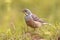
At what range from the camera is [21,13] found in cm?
1698

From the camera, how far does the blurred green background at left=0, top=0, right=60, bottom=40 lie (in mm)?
12984

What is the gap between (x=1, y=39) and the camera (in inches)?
480

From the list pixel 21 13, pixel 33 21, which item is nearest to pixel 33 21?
pixel 33 21

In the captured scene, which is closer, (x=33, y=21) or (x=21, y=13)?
(x=33, y=21)

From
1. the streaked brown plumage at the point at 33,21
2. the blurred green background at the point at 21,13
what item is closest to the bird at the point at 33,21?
the streaked brown plumage at the point at 33,21

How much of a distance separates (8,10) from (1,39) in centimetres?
523

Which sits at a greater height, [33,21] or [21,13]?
[21,13]

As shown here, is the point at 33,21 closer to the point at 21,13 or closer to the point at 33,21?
the point at 33,21

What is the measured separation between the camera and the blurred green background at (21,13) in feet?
42.6

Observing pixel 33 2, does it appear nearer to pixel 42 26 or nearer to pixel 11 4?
pixel 11 4

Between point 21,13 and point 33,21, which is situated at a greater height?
point 21,13

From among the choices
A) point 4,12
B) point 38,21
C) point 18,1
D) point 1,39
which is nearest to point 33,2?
point 18,1

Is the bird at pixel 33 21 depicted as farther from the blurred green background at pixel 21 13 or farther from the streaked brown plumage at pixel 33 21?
the blurred green background at pixel 21 13

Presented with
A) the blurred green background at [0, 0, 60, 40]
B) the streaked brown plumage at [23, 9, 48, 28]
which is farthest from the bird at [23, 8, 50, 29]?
the blurred green background at [0, 0, 60, 40]
